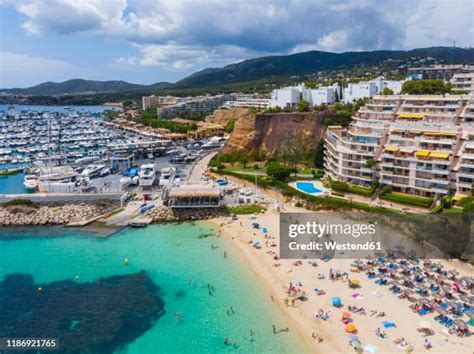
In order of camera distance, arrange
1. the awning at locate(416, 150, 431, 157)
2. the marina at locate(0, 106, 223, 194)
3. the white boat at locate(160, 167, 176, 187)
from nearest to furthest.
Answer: the awning at locate(416, 150, 431, 157) < the white boat at locate(160, 167, 176, 187) < the marina at locate(0, 106, 223, 194)

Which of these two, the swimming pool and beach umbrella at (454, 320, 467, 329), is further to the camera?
the swimming pool

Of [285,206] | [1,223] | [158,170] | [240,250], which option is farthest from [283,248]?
[158,170]

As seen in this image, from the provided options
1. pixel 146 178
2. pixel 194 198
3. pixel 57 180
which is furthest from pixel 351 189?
pixel 57 180

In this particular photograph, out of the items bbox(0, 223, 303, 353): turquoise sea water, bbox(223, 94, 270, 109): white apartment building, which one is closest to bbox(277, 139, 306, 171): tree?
bbox(0, 223, 303, 353): turquoise sea water

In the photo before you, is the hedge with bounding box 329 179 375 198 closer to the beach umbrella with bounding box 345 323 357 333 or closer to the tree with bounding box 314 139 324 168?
the tree with bounding box 314 139 324 168

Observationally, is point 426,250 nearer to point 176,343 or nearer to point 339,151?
point 339,151
